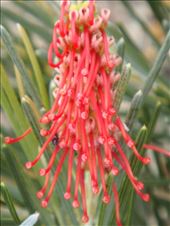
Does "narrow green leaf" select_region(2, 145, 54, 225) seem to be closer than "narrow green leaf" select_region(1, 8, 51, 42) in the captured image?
Yes

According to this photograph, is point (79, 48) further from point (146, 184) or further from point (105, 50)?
point (146, 184)

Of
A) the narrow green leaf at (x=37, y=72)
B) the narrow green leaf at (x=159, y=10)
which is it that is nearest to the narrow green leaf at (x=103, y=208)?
the narrow green leaf at (x=37, y=72)

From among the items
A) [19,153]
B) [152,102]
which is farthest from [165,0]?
[19,153]

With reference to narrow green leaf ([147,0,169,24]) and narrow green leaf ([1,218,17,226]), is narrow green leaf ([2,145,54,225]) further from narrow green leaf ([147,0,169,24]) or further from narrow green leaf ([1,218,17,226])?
narrow green leaf ([147,0,169,24])

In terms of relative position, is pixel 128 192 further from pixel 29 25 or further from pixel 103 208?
pixel 29 25

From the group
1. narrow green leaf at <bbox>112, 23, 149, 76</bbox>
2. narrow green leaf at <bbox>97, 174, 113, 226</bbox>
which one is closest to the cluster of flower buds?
narrow green leaf at <bbox>97, 174, 113, 226</bbox>

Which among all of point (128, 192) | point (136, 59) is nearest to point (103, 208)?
point (128, 192)

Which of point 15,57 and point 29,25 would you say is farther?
point 29,25

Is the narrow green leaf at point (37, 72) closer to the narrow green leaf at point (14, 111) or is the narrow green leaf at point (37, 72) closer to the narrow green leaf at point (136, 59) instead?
the narrow green leaf at point (14, 111)
